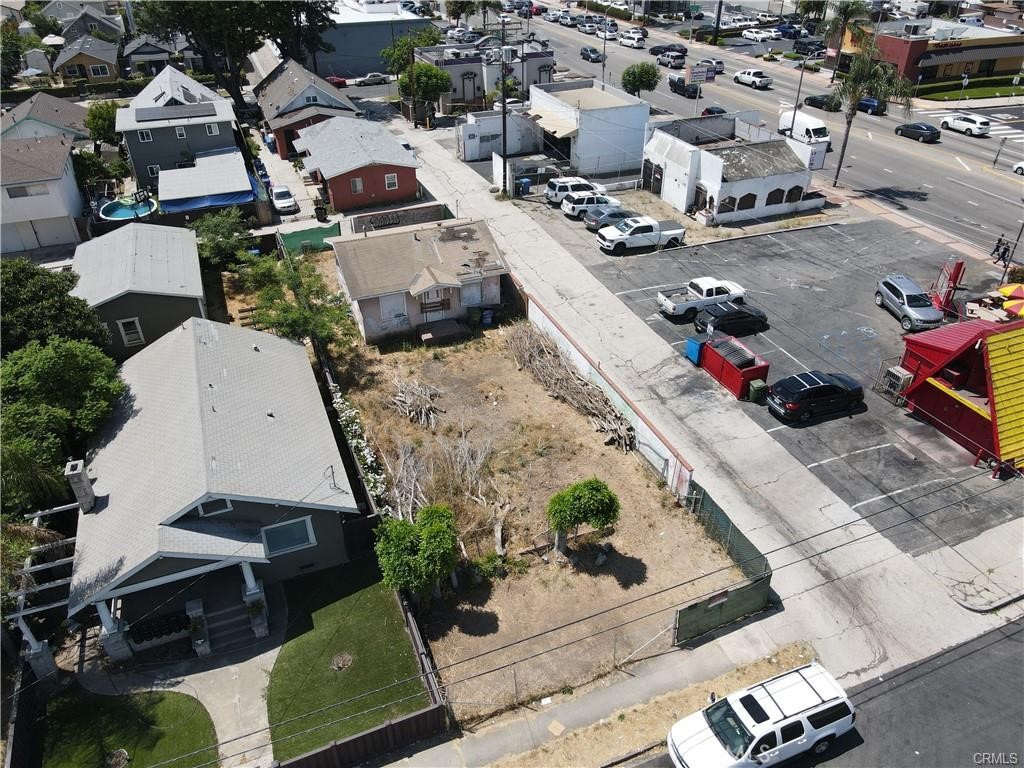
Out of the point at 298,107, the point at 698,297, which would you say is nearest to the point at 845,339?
the point at 698,297

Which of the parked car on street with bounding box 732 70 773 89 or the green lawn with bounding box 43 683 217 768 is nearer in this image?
the green lawn with bounding box 43 683 217 768

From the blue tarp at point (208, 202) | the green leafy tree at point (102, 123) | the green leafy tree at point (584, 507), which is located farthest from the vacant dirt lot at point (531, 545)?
the green leafy tree at point (102, 123)

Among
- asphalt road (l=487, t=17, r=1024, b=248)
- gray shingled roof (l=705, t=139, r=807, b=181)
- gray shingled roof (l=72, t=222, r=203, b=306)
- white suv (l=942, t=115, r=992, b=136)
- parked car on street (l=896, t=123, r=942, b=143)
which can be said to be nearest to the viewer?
gray shingled roof (l=72, t=222, r=203, b=306)

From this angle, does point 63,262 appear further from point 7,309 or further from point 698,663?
point 698,663

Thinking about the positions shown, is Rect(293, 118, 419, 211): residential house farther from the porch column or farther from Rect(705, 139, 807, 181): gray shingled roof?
the porch column

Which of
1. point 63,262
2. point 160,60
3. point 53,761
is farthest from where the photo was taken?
point 160,60

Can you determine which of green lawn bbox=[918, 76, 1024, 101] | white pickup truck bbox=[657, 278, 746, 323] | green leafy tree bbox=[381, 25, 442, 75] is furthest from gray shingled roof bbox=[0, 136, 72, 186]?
green lawn bbox=[918, 76, 1024, 101]

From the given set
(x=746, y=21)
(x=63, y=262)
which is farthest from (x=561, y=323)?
(x=746, y=21)

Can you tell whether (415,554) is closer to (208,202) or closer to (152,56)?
(208,202)
